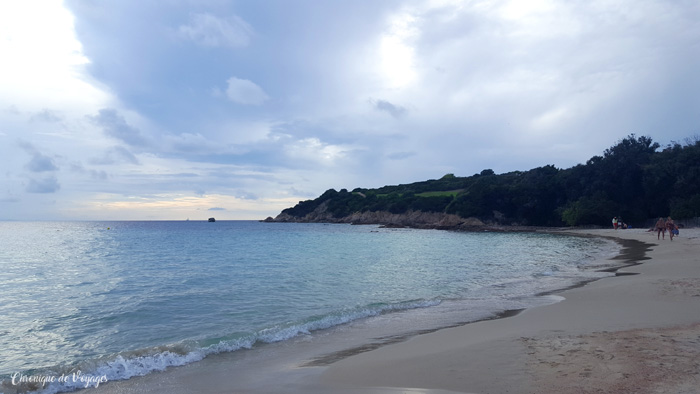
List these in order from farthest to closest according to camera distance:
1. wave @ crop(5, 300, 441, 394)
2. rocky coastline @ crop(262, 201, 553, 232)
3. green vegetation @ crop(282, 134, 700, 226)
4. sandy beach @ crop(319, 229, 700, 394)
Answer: rocky coastline @ crop(262, 201, 553, 232)
green vegetation @ crop(282, 134, 700, 226)
wave @ crop(5, 300, 441, 394)
sandy beach @ crop(319, 229, 700, 394)

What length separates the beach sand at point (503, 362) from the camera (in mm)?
5105

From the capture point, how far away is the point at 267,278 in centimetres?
1775

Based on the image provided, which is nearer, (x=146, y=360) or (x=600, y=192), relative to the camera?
(x=146, y=360)

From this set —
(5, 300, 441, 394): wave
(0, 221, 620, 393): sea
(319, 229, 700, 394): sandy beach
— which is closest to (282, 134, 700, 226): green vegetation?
(0, 221, 620, 393): sea

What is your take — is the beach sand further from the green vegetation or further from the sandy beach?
the green vegetation

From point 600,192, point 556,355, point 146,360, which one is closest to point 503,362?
point 556,355

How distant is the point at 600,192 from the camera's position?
6338 centimetres

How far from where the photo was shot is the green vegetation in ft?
179

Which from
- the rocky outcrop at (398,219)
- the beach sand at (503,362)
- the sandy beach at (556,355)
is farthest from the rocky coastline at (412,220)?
the beach sand at (503,362)

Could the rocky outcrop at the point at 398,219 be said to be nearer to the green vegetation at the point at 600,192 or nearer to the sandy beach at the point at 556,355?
the green vegetation at the point at 600,192

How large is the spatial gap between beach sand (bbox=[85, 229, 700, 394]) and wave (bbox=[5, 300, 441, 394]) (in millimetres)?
326

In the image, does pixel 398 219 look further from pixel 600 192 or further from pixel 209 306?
pixel 209 306

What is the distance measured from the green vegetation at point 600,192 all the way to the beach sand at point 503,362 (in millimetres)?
54858

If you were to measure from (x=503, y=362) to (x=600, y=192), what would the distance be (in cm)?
6803
